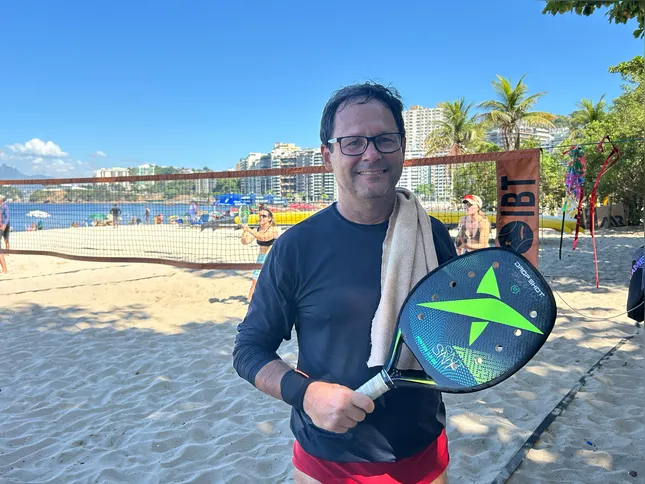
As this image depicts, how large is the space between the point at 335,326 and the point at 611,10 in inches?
284

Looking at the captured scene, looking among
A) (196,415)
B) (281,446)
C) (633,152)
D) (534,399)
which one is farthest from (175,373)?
(633,152)

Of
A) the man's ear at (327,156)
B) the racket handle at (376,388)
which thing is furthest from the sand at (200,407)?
the man's ear at (327,156)

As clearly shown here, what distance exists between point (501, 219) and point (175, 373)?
346 centimetres

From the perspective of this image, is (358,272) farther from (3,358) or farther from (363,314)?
(3,358)

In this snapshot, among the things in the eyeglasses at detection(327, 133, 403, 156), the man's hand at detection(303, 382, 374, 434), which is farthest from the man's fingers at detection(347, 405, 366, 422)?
the eyeglasses at detection(327, 133, 403, 156)

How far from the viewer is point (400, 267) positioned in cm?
126

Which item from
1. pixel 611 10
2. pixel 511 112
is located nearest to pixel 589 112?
pixel 511 112

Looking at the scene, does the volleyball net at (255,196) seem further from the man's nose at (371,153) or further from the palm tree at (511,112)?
the palm tree at (511,112)

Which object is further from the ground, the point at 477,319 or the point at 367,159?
the point at 367,159

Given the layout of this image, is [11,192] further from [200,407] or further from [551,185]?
[551,185]

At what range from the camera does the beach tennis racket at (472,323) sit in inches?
42.6

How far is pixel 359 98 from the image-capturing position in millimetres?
1345

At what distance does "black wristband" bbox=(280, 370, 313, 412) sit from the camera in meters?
1.16

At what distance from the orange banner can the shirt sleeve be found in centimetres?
301
